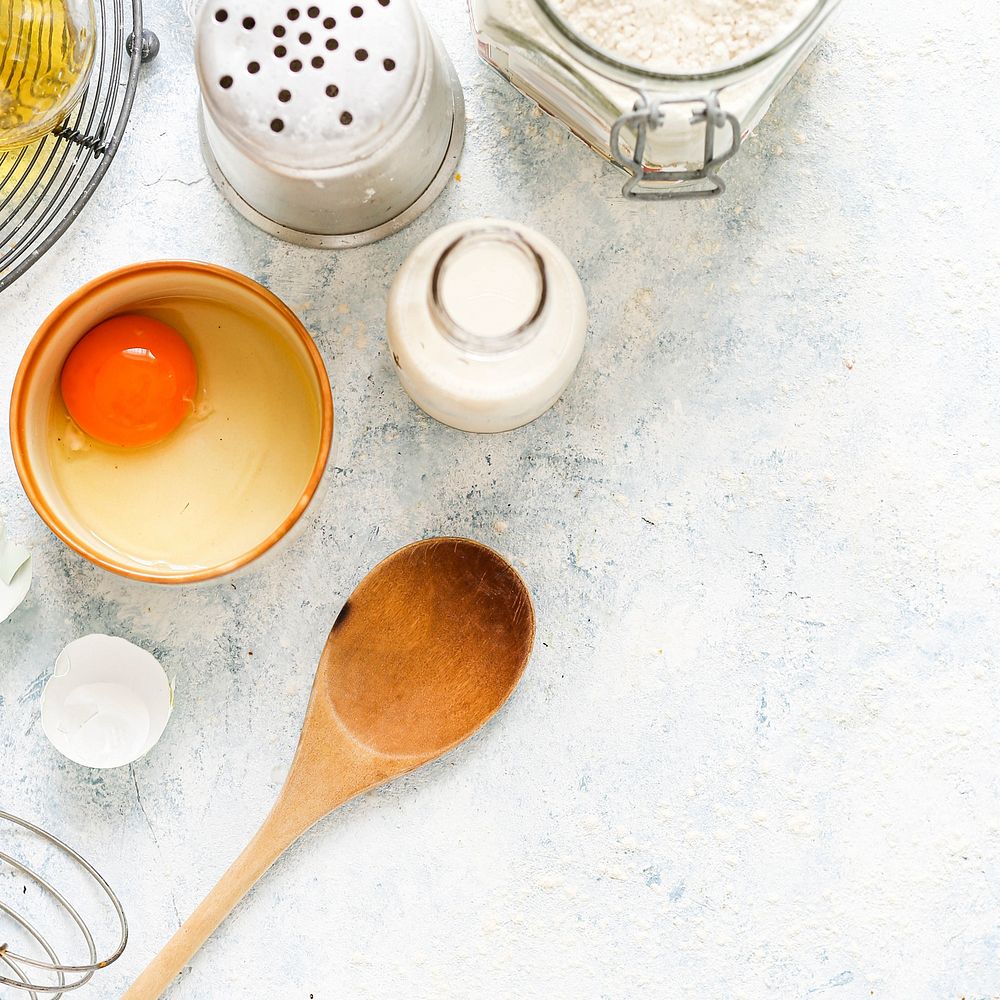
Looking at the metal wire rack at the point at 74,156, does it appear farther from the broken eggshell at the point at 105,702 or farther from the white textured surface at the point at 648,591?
the broken eggshell at the point at 105,702

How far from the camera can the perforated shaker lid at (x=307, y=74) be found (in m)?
0.68

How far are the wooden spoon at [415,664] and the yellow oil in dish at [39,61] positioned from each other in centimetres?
A: 45

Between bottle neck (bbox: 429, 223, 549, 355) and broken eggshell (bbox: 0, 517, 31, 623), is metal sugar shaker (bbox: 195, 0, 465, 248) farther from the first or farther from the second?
broken eggshell (bbox: 0, 517, 31, 623)

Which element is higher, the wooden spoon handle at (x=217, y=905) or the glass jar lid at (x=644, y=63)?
the glass jar lid at (x=644, y=63)

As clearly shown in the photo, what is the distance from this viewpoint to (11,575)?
826 millimetres

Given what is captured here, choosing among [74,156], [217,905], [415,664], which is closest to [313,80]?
[74,156]

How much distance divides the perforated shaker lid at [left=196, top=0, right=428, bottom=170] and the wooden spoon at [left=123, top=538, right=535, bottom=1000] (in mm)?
330

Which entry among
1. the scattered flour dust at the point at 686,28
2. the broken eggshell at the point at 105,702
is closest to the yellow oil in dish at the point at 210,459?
the broken eggshell at the point at 105,702

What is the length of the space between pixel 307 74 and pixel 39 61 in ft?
0.78

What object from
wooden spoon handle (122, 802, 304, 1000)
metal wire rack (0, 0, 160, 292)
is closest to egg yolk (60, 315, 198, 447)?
metal wire rack (0, 0, 160, 292)

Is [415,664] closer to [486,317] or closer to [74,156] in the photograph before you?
[486,317]

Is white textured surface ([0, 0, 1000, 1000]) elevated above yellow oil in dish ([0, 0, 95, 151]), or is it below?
below

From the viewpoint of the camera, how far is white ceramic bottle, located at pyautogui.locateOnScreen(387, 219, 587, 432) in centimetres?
72

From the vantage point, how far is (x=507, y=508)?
2.79 feet
